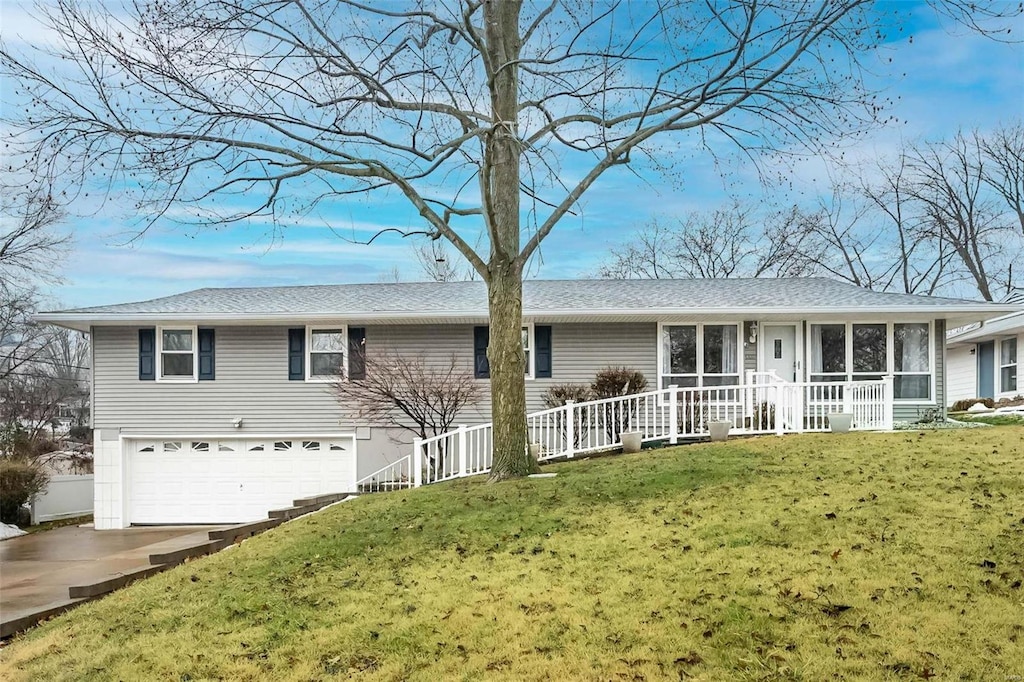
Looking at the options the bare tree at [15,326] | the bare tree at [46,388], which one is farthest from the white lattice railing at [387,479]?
the bare tree at [15,326]

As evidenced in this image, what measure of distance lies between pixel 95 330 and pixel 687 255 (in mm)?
21880

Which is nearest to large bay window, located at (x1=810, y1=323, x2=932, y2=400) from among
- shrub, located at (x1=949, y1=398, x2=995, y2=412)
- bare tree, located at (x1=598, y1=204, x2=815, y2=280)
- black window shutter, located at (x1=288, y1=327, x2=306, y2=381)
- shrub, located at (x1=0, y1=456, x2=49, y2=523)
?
shrub, located at (x1=949, y1=398, x2=995, y2=412)

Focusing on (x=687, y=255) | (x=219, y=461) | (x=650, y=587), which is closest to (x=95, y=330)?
(x=219, y=461)

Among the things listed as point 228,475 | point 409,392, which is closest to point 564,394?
point 409,392

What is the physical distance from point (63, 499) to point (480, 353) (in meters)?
12.6

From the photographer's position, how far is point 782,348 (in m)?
17.0

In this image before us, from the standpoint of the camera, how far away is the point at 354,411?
16.5 m

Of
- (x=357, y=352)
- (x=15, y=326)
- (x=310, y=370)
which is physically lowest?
(x=310, y=370)

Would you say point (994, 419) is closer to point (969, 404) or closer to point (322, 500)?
point (969, 404)

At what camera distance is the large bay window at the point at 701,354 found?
16531 mm

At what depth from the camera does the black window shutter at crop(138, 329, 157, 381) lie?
1681 cm

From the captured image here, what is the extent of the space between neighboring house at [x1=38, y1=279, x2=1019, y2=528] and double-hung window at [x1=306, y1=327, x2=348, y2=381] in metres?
0.02

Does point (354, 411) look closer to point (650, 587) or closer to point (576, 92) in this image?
point (576, 92)

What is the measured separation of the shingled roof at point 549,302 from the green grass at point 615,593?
6.78 meters
